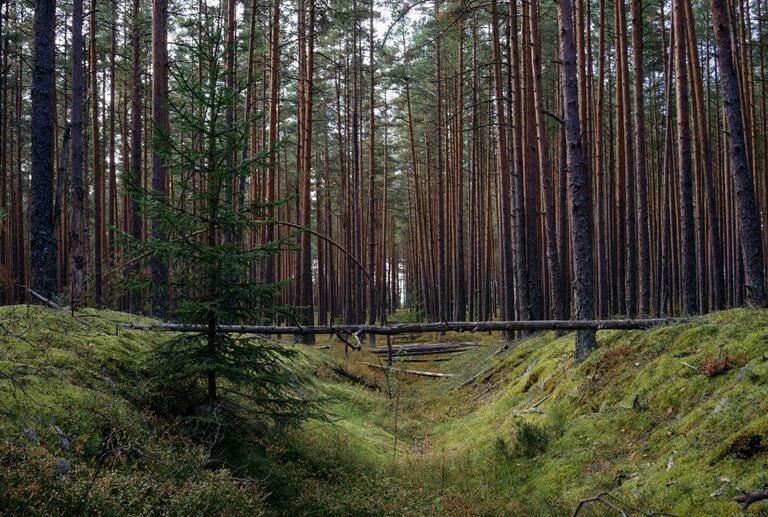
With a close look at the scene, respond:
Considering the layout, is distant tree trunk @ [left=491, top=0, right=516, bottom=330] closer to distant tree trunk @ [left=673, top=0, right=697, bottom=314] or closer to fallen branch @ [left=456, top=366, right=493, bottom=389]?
fallen branch @ [left=456, top=366, right=493, bottom=389]

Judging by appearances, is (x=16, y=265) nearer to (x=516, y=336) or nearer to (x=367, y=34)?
(x=367, y=34)

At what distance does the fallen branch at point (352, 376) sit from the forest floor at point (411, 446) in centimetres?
472

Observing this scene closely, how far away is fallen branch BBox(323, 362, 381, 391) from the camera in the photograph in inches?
531

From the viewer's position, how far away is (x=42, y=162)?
8609mm

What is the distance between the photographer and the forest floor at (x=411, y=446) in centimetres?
371

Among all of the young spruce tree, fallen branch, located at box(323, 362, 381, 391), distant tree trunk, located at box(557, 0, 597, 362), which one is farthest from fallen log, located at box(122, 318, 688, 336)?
fallen branch, located at box(323, 362, 381, 391)

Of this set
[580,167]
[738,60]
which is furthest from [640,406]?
[738,60]

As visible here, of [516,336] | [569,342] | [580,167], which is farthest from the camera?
[516,336]

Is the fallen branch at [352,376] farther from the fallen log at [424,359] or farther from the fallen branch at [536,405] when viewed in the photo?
the fallen branch at [536,405]

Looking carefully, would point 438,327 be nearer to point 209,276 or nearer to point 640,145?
point 209,276

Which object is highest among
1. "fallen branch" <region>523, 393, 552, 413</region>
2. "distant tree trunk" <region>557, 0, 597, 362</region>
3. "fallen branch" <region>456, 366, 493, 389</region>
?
"distant tree trunk" <region>557, 0, 597, 362</region>

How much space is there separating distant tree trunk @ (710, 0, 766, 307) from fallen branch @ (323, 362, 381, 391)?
860 centimetres

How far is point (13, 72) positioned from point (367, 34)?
792 inches

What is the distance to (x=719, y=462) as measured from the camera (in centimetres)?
414
